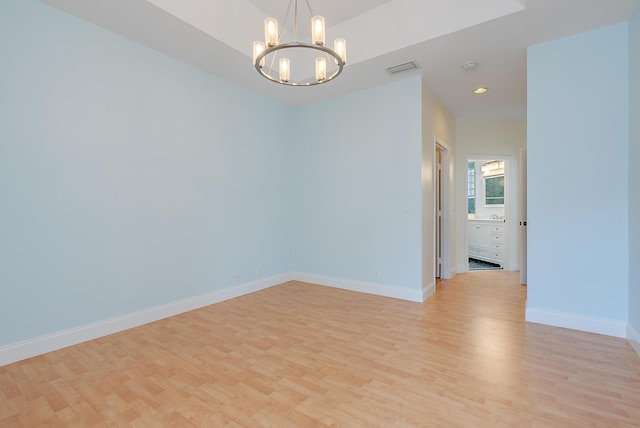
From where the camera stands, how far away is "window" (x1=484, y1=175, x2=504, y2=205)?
7.50m

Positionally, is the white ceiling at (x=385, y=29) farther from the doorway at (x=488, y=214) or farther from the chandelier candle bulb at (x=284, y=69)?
the doorway at (x=488, y=214)

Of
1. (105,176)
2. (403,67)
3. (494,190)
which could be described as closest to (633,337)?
(403,67)

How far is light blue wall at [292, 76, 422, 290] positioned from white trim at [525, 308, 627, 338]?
4.24ft

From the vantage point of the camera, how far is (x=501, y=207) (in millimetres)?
7449

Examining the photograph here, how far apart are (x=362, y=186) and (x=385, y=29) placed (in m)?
2.01

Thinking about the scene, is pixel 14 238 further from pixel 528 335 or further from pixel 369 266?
pixel 528 335

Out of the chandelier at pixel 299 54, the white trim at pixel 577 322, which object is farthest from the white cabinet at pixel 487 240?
the chandelier at pixel 299 54

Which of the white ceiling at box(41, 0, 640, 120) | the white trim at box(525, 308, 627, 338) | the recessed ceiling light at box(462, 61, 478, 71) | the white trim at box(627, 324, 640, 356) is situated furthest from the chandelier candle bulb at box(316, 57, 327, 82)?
the white trim at box(627, 324, 640, 356)

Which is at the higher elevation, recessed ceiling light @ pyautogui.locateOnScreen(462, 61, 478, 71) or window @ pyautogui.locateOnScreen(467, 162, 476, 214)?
recessed ceiling light @ pyautogui.locateOnScreen(462, 61, 478, 71)

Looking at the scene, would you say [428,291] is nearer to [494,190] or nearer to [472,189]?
[494,190]

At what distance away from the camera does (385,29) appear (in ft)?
10.9

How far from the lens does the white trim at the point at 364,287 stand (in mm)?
3977

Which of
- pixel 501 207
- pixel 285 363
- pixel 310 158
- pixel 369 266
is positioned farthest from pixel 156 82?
pixel 501 207

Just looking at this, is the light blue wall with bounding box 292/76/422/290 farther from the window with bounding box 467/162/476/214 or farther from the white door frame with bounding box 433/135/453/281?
the window with bounding box 467/162/476/214
